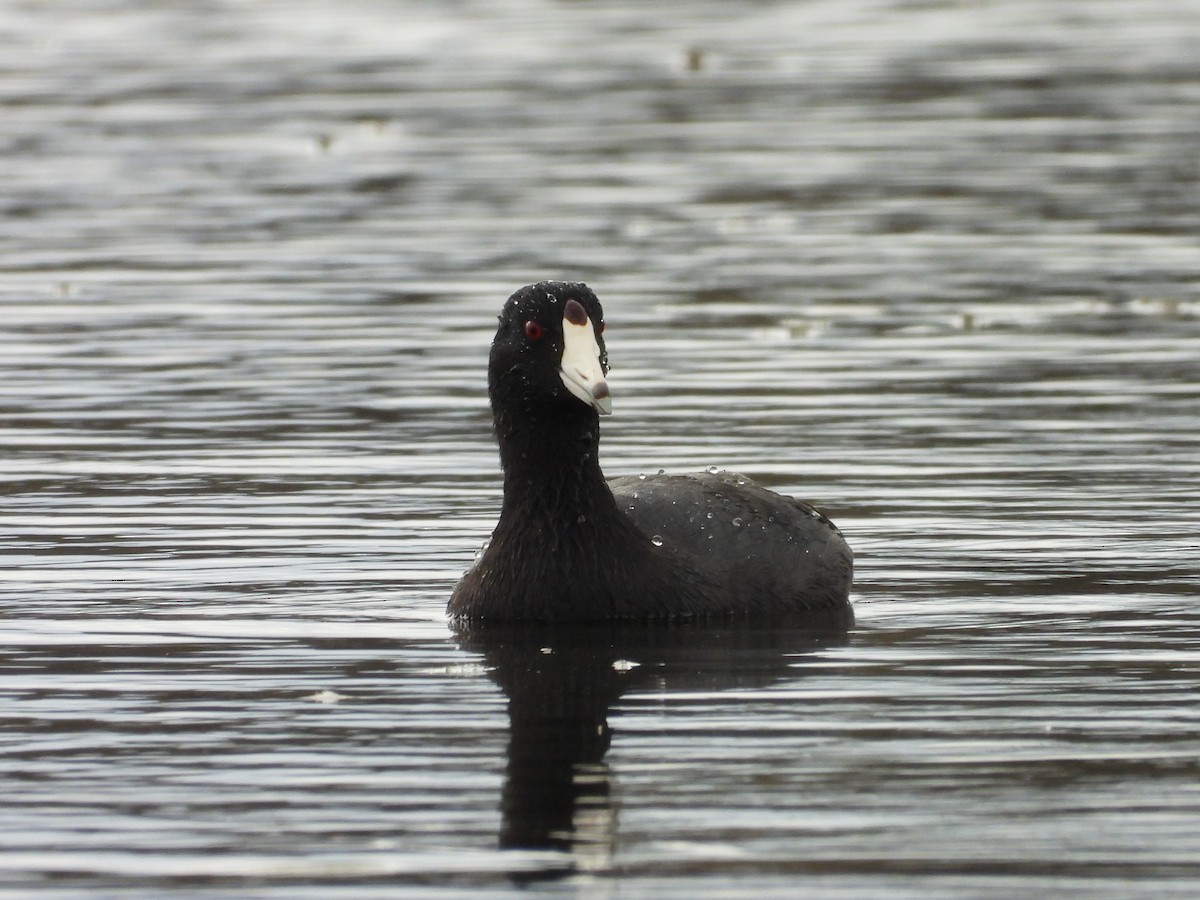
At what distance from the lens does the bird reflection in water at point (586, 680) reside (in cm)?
726

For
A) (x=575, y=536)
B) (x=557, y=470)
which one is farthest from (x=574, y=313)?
(x=575, y=536)

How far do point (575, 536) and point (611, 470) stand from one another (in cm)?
356

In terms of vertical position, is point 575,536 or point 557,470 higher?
point 557,470

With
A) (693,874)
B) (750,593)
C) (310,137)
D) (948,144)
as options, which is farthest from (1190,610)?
(310,137)

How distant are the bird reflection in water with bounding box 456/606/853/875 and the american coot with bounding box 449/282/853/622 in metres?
0.10

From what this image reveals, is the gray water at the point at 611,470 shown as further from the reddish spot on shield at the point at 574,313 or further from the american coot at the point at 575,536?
the reddish spot on shield at the point at 574,313

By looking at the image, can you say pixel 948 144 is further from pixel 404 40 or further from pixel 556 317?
pixel 556 317

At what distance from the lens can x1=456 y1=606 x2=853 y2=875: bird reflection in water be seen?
7.26m

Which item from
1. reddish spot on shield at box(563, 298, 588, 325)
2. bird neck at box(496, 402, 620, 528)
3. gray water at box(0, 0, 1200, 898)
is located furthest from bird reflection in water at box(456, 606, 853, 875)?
reddish spot on shield at box(563, 298, 588, 325)

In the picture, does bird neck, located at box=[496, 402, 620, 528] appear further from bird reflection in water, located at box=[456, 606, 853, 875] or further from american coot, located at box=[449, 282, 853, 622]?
bird reflection in water, located at box=[456, 606, 853, 875]

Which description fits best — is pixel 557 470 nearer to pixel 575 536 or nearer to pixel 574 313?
pixel 575 536

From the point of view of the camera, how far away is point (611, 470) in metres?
13.7

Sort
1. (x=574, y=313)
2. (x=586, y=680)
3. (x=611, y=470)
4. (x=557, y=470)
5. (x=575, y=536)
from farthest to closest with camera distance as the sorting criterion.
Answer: (x=611, y=470) < (x=557, y=470) < (x=575, y=536) < (x=574, y=313) < (x=586, y=680)

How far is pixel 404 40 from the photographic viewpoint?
132ft
